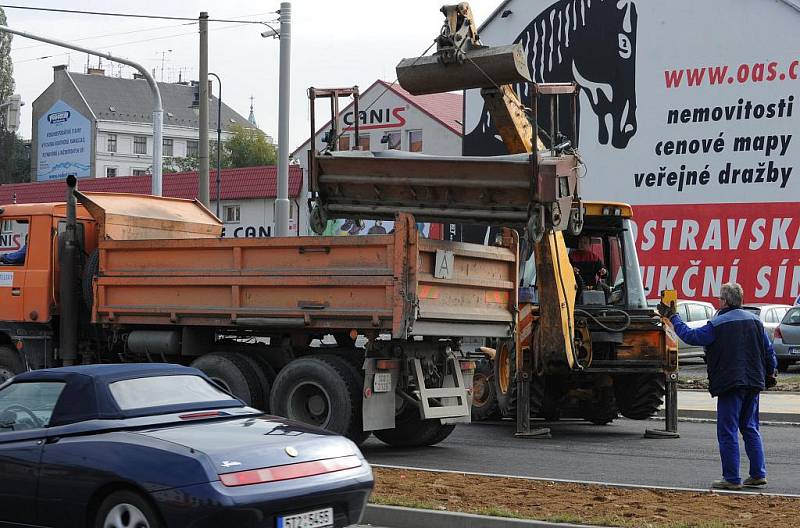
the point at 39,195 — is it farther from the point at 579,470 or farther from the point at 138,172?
the point at 579,470

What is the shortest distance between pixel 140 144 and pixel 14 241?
95.0m

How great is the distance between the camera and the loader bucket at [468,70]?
1328cm

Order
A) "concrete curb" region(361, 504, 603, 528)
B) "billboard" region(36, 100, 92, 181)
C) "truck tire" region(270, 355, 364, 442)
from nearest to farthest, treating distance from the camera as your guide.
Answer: "concrete curb" region(361, 504, 603, 528), "truck tire" region(270, 355, 364, 442), "billboard" region(36, 100, 92, 181)

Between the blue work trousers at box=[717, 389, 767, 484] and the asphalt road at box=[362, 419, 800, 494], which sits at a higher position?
the blue work trousers at box=[717, 389, 767, 484]

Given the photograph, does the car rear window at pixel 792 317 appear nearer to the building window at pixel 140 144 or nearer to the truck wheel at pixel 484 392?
the truck wheel at pixel 484 392

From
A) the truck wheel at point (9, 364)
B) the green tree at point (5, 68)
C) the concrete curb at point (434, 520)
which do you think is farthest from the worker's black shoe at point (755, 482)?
the green tree at point (5, 68)

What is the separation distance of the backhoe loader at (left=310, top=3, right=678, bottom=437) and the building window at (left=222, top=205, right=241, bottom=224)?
4285 centimetres

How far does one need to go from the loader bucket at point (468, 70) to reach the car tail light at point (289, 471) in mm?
6229

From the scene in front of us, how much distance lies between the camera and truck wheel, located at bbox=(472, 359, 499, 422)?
16219 millimetres

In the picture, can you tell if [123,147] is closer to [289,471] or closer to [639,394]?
[639,394]

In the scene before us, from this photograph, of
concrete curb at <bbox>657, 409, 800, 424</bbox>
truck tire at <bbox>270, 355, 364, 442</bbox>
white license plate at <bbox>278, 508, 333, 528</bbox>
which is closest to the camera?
white license plate at <bbox>278, 508, 333, 528</bbox>

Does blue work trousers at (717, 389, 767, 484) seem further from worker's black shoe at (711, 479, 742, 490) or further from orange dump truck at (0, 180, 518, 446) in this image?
orange dump truck at (0, 180, 518, 446)

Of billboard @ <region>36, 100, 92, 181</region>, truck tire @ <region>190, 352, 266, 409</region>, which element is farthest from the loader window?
billboard @ <region>36, 100, 92, 181</region>

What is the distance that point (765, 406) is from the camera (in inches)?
745
